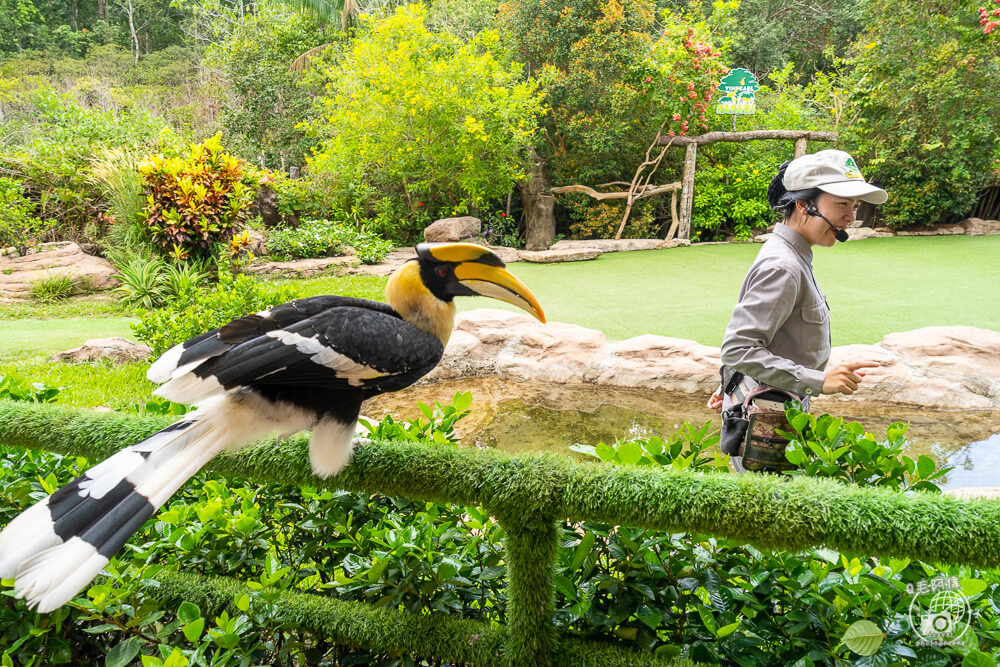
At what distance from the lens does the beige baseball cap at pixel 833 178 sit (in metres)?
1.31

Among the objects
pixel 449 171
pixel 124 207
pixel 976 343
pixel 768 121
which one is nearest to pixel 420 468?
pixel 976 343

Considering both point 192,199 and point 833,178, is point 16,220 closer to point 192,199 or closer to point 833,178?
point 192,199

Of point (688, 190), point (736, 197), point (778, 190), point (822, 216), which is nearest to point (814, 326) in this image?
point (822, 216)

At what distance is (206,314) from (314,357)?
2942 millimetres

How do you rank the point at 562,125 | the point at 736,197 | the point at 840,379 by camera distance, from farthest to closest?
the point at 562,125 → the point at 736,197 → the point at 840,379

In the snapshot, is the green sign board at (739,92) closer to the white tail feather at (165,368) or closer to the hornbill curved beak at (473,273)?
the hornbill curved beak at (473,273)

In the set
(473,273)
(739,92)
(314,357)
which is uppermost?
(739,92)

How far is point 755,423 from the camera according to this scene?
1370 millimetres

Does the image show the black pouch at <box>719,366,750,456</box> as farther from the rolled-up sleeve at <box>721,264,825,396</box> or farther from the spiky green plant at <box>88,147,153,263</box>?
the spiky green plant at <box>88,147,153,263</box>

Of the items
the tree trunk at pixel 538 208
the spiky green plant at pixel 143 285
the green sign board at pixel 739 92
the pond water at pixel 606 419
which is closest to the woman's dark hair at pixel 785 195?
the pond water at pixel 606 419

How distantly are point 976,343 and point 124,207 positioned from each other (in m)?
7.03

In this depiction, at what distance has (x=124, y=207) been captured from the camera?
224 inches

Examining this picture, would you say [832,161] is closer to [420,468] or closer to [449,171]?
[420,468]
